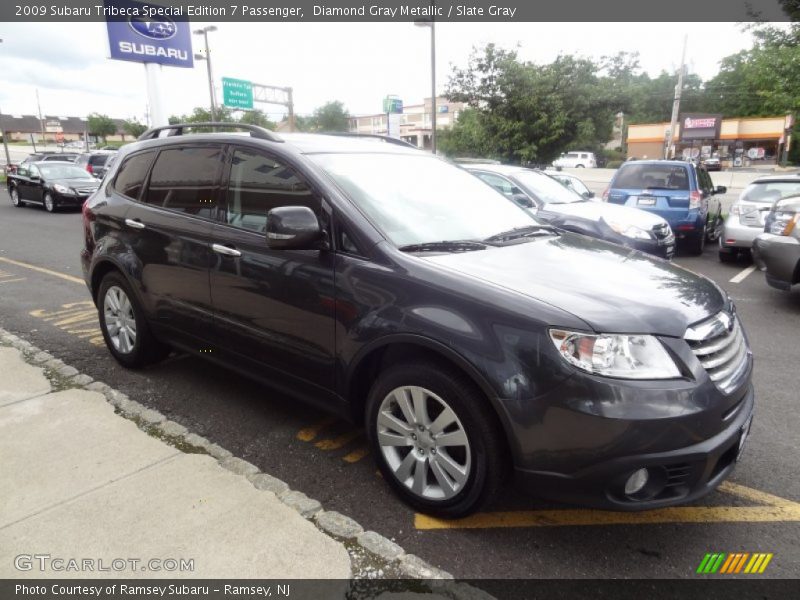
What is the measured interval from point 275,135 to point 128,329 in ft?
6.54

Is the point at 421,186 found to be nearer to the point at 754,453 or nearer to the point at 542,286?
the point at 542,286

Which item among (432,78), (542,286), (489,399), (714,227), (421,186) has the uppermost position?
(432,78)

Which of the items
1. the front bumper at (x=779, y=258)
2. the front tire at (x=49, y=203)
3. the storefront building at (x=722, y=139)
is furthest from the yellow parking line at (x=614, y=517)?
the storefront building at (x=722, y=139)

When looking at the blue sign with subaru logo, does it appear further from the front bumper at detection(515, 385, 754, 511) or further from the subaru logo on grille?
the front bumper at detection(515, 385, 754, 511)

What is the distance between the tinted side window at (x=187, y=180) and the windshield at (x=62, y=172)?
16.0 meters

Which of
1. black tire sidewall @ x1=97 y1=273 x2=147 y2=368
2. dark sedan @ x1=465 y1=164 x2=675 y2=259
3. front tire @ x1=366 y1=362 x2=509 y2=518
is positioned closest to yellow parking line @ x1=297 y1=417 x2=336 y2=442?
front tire @ x1=366 y1=362 x2=509 y2=518

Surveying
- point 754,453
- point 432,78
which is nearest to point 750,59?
point 432,78

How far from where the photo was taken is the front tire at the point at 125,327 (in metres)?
4.19

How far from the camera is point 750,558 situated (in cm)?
245

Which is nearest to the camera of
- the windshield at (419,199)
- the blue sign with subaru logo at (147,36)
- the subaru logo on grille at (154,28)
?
the windshield at (419,199)

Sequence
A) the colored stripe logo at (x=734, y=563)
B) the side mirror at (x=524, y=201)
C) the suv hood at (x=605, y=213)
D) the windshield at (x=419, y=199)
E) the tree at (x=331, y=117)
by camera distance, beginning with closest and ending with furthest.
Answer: the colored stripe logo at (x=734, y=563) < the windshield at (x=419, y=199) < the suv hood at (x=605, y=213) < the side mirror at (x=524, y=201) < the tree at (x=331, y=117)

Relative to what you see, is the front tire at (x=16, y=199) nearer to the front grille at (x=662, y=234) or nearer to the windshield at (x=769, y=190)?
the front grille at (x=662, y=234)

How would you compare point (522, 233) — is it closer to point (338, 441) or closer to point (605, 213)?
point (338, 441)

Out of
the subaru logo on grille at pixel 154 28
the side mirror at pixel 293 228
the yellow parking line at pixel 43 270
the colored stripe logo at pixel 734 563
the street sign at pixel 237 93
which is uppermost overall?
the subaru logo on grille at pixel 154 28
